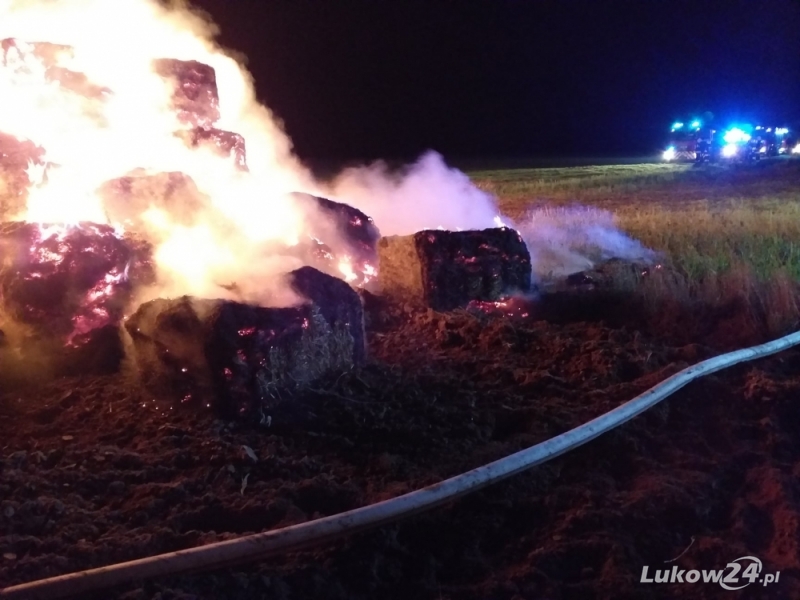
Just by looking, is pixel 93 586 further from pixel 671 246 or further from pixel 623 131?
pixel 623 131

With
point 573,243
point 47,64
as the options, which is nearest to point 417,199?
point 573,243

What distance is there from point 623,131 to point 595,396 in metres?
62.0

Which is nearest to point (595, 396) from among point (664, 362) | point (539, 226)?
point (664, 362)

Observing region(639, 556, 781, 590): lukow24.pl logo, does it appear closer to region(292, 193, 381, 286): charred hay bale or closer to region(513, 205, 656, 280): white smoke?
region(292, 193, 381, 286): charred hay bale

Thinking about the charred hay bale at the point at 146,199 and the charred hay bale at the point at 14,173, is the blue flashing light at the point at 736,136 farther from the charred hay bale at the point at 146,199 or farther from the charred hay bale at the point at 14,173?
the charred hay bale at the point at 14,173

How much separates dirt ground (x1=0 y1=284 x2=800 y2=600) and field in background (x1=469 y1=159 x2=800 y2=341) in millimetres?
901

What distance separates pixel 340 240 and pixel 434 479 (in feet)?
16.8

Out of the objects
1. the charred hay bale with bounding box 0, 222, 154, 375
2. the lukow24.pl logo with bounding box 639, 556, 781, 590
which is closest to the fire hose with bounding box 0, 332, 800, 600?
the lukow24.pl logo with bounding box 639, 556, 781, 590

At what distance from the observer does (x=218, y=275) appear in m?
6.20

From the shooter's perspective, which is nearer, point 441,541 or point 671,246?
point 441,541

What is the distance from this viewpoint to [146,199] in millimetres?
7281

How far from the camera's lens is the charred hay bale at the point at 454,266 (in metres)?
7.39

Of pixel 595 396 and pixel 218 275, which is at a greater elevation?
pixel 218 275

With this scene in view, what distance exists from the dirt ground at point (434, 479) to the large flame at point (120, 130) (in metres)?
1.93
